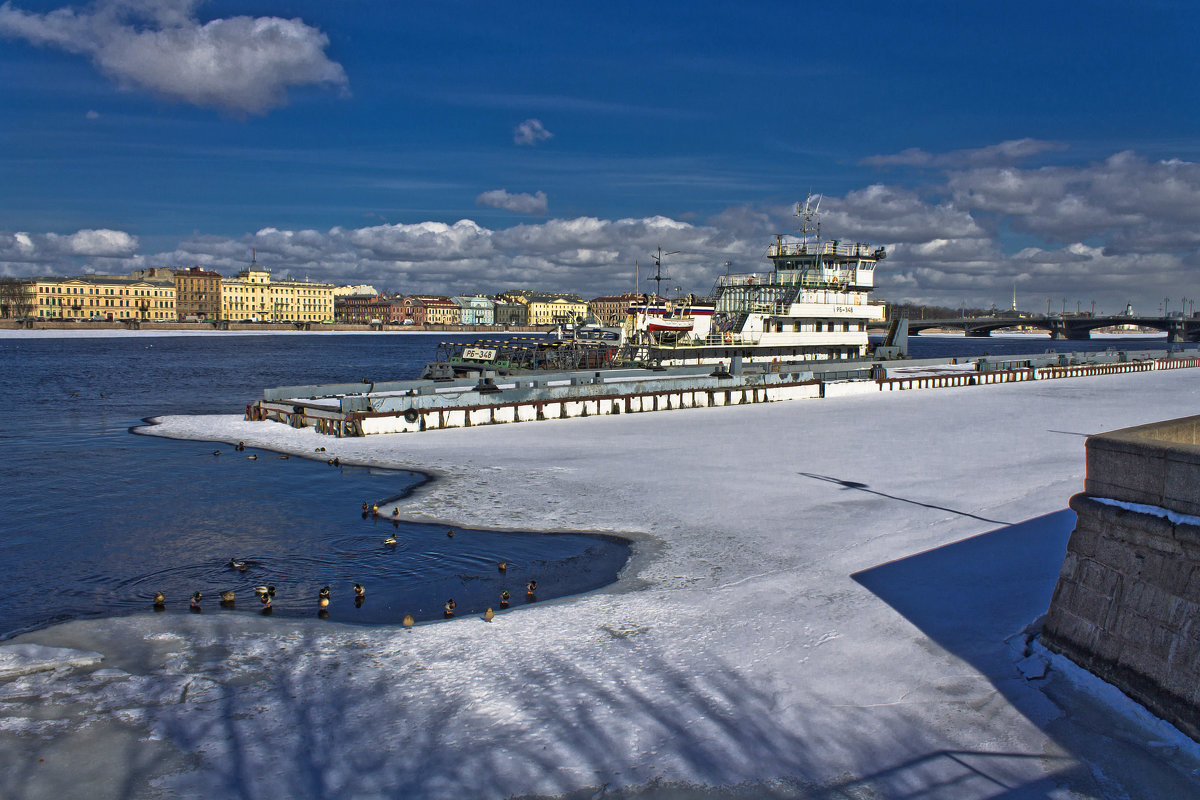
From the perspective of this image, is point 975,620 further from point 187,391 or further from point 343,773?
point 187,391

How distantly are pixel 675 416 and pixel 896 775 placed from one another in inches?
1060

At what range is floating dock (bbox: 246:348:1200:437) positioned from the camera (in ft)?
89.6

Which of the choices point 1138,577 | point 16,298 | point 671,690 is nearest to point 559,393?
point 671,690

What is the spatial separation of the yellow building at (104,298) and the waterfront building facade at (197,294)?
1.93m

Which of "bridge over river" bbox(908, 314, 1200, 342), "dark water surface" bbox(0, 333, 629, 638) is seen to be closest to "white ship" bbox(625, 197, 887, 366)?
"dark water surface" bbox(0, 333, 629, 638)

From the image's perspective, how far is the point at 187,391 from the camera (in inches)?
1785

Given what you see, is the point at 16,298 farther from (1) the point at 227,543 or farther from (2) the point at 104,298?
(1) the point at 227,543

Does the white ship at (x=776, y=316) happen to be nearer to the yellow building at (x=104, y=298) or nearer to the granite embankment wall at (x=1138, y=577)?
the granite embankment wall at (x=1138, y=577)

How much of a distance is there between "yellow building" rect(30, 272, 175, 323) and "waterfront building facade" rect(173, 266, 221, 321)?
6.33ft

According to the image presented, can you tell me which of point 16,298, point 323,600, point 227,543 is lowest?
point 227,543

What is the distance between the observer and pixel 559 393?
34.2 metres

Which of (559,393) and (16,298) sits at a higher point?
(16,298)

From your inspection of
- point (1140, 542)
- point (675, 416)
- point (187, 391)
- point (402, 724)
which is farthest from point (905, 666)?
point (187, 391)

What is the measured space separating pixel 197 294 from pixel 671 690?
211m
